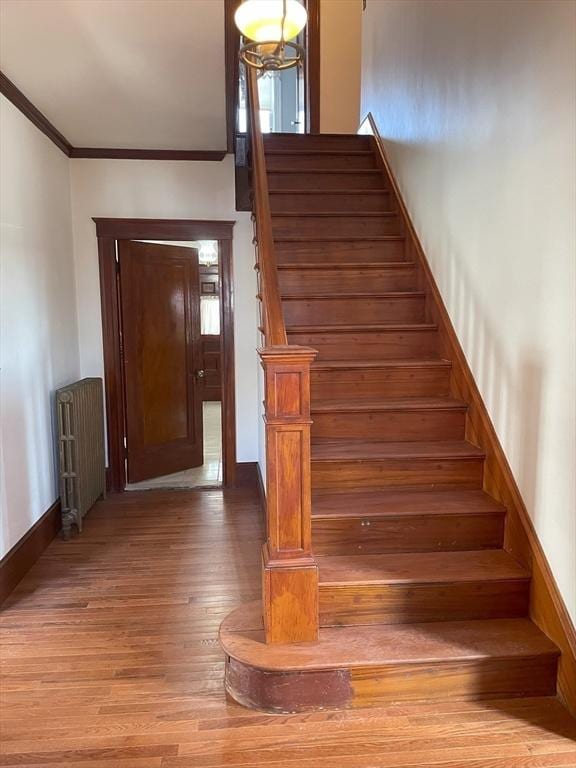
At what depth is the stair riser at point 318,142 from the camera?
4.19 meters

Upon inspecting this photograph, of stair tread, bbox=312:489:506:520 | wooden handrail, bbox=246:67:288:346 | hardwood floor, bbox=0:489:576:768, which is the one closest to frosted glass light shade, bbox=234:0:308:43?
wooden handrail, bbox=246:67:288:346

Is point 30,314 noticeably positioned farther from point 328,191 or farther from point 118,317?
point 328,191

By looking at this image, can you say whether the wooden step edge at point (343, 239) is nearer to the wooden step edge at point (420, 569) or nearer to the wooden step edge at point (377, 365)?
the wooden step edge at point (377, 365)

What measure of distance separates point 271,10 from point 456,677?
2473mm

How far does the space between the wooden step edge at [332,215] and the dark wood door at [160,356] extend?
1266mm

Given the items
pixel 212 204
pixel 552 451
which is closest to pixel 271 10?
pixel 552 451

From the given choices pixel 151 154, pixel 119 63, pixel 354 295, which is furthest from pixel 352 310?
pixel 151 154

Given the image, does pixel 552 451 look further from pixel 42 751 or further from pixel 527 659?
pixel 42 751

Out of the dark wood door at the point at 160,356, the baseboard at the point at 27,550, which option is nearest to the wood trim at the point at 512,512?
the dark wood door at the point at 160,356

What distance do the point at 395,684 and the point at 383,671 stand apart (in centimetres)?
7

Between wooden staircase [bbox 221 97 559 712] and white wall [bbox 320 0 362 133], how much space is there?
246cm

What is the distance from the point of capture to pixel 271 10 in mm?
2027

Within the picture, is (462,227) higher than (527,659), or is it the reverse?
(462,227)

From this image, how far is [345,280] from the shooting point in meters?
3.29
